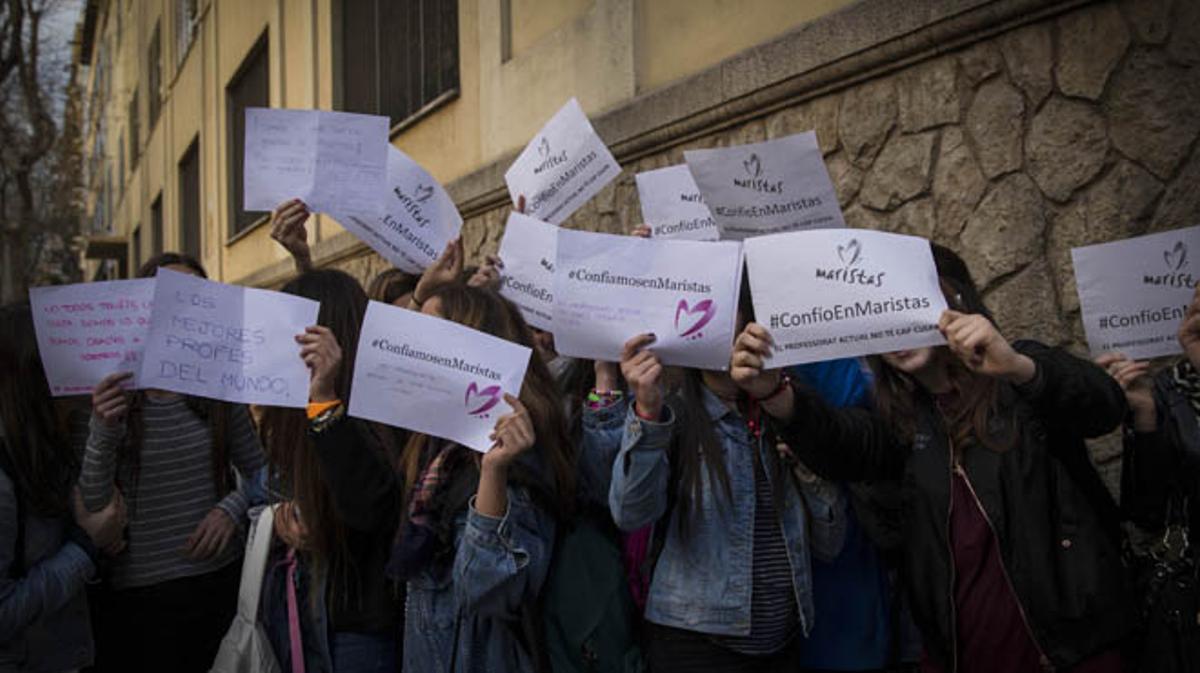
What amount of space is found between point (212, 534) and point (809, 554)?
1.81m

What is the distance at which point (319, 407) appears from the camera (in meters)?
2.36

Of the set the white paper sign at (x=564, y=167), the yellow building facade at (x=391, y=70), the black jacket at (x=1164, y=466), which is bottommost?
the black jacket at (x=1164, y=466)

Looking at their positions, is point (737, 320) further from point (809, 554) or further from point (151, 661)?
point (151, 661)

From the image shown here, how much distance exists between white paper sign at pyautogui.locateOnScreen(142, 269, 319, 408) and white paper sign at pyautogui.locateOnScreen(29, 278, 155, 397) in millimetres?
116

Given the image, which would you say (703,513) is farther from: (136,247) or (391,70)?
(136,247)

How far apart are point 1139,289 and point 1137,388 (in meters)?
0.22

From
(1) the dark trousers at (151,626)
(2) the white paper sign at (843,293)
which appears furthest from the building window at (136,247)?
(2) the white paper sign at (843,293)

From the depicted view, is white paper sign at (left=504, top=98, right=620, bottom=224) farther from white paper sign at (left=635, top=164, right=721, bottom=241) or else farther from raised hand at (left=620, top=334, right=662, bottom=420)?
raised hand at (left=620, top=334, right=662, bottom=420)

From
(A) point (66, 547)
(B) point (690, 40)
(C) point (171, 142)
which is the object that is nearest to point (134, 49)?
(C) point (171, 142)

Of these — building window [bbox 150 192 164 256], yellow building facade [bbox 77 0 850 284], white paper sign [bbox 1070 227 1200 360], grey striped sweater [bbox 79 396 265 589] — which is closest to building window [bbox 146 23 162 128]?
yellow building facade [bbox 77 0 850 284]

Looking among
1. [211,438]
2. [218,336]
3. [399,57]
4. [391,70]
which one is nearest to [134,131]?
[391,70]

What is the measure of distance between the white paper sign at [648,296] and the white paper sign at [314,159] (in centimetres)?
133

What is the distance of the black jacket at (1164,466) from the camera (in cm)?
209

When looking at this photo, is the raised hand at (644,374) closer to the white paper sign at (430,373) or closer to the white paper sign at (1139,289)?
the white paper sign at (430,373)
